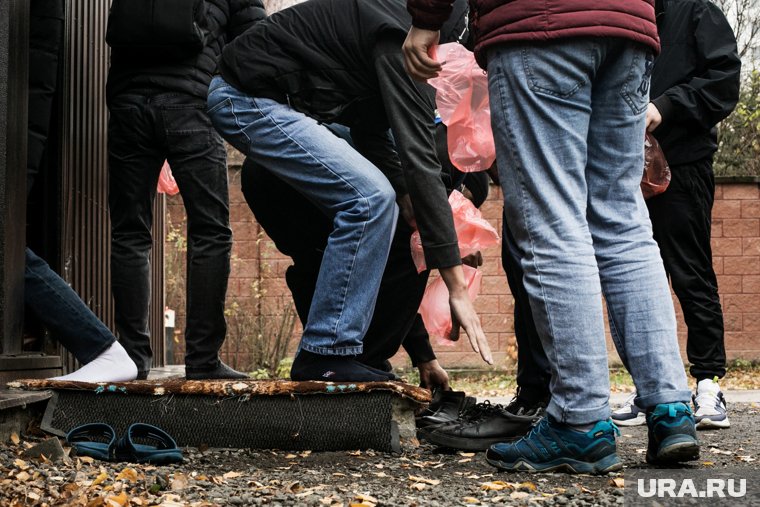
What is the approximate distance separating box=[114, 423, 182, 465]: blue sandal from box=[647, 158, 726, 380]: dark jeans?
2280 millimetres

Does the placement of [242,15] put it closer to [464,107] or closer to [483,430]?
[464,107]

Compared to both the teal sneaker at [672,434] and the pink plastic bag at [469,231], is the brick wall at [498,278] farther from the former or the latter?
the teal sneaker at [672,434]

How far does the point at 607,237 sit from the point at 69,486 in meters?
1.53

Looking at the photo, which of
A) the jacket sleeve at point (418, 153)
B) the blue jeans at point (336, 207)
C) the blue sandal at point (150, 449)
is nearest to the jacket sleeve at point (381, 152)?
the blue jeans at point (336, 207)

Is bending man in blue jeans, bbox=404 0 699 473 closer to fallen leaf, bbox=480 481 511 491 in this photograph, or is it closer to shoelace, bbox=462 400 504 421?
fallen leaf, bbox=480 481 511 491

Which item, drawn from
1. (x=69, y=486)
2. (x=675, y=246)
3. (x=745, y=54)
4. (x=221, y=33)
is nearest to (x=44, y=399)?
(x=69, y=486)

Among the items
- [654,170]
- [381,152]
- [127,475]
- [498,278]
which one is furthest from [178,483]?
[498,278]

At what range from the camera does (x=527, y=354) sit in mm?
3334

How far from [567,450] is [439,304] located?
4.64ft

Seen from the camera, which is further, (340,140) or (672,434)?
(340,140)

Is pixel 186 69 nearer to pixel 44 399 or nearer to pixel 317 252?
pixel 317 252

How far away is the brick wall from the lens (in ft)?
31.2

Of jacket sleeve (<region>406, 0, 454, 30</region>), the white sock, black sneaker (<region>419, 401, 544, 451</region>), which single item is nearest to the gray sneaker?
black sneaker (<region>419, 401, 544, 451</region>)

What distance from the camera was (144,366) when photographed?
159 inches
